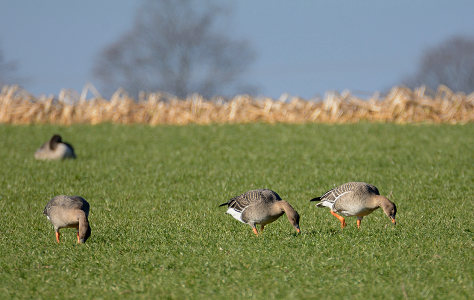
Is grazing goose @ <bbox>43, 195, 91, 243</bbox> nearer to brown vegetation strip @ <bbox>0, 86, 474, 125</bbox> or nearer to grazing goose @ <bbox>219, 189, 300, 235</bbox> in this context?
grazing goose @ <bbox>219, 189, 300, 235</bbox>

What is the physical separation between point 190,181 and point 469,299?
40.0 ft

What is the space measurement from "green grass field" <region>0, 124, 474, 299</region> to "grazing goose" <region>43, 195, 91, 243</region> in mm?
328

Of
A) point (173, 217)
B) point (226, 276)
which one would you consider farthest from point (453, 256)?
point (173, 217)

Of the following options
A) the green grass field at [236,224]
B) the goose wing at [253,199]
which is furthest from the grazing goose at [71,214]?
the goose wing at [253,199]

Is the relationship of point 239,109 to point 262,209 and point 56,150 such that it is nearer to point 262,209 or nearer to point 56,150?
point 56,150

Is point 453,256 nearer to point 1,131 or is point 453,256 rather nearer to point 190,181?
point 190,181

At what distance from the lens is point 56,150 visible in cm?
2367

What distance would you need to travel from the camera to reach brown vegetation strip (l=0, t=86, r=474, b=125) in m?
34.1

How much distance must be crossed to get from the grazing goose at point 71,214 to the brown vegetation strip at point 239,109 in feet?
80.2

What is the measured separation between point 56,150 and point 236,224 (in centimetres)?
1275

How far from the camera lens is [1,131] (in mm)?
33188

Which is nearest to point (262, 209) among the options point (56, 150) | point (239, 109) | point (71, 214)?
point (71, 214)

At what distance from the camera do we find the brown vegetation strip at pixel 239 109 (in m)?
34.1

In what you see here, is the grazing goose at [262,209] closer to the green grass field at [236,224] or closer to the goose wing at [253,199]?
the goose wing at [253,199]
